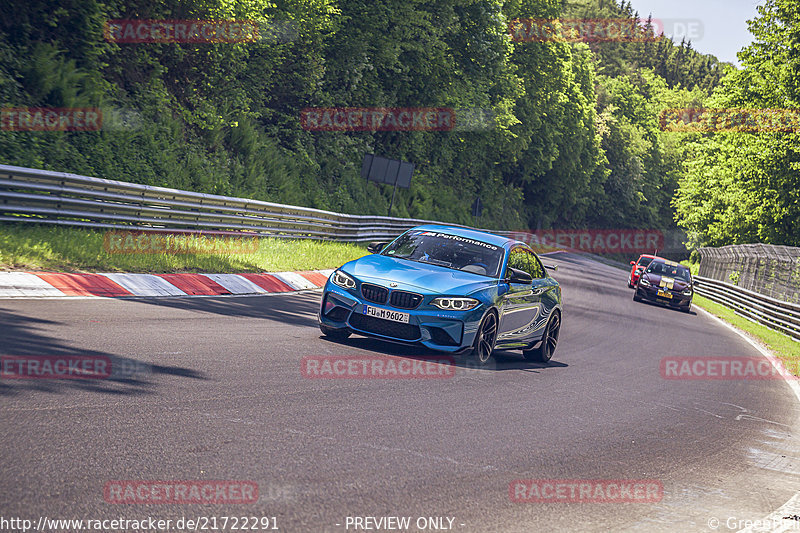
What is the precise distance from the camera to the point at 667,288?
3002cm

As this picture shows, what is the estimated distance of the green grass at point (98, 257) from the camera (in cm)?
1206

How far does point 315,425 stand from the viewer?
6281 millimetres

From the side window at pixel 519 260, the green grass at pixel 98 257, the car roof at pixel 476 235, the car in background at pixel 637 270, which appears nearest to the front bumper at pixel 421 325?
the side window at pixel 519 260

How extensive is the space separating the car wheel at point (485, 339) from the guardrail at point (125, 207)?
7.75 m

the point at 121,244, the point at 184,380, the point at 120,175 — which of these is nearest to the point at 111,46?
the point at 120,175

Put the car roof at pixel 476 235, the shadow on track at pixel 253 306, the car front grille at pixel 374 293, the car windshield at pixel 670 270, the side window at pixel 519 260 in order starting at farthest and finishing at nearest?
the car windshield at pixel 670 270 < the shadow on track at pixel 253 306 < the car roof at pixel 476 235 < the side window at pixel 519 260 < the car front grille at pixel 374 293

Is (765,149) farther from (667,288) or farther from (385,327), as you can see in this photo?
(385,327)

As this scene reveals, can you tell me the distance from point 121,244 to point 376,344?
21.7 feet

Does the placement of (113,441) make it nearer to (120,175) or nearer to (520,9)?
(120,175)

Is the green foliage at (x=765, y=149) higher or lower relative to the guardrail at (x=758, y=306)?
higher

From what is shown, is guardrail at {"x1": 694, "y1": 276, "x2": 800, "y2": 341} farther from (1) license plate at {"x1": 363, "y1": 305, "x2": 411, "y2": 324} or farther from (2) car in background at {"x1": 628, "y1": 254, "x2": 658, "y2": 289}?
(1) license plate at {"x1": 363, "y1": 305, "x2": 411, "y2": 324}

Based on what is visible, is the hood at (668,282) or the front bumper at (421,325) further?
the hood at (668,282)

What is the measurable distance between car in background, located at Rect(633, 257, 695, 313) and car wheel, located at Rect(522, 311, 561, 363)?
18905 millimetres

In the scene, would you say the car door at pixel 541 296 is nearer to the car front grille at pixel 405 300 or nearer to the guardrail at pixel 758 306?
the car front grille at pixel 405 300
